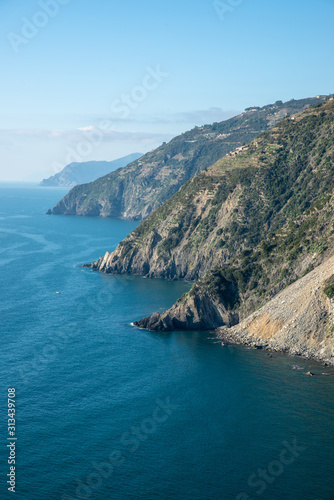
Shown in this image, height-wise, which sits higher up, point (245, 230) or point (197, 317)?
point (245, 230)

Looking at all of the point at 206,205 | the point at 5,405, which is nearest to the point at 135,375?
the point at 5,405

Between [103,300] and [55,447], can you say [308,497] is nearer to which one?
→ [55,447]

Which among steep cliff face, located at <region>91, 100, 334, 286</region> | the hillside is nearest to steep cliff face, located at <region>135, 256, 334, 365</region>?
the hillside

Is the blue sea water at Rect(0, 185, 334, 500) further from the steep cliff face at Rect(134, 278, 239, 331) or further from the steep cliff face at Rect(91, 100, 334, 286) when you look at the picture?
the steep cliff face at Rect(91, 100, 334, 286)

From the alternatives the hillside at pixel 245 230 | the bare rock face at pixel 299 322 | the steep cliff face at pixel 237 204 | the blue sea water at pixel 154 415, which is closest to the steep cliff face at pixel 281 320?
the bare rock face at pixel 299 322

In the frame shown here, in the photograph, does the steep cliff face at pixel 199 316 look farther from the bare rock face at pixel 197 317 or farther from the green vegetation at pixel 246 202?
the green vegetation at pixel 246 202

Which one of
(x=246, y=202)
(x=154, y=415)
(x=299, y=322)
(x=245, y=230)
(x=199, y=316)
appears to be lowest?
(x=154, y=415)

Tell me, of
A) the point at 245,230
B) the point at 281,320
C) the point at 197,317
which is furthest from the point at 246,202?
the point at 281,320

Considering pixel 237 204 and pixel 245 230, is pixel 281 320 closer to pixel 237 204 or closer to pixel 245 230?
pixel 245 230
